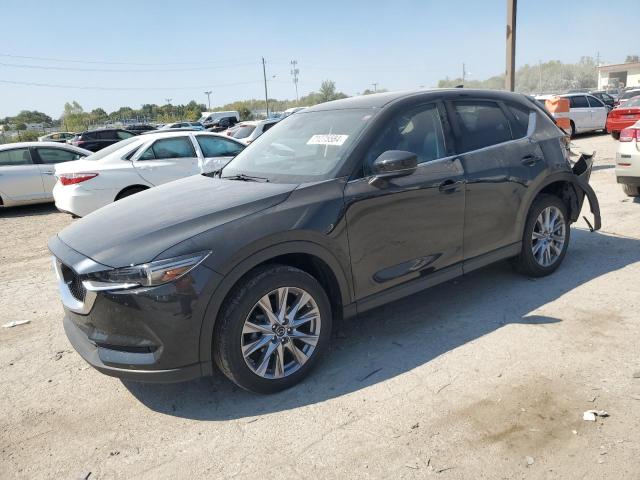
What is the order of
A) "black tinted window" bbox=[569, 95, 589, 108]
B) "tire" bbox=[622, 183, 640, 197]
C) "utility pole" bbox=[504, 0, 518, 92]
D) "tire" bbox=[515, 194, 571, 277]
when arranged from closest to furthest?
"tire" bbox=[515, 194, 571, 277]
"tire" bbox=[622, 183, 640, 197]
"utility pole" bbox=[504, 0, 518, 92]
"black tinted window" bbox=[569, 95, 589, 108]

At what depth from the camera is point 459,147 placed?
13.5 feet

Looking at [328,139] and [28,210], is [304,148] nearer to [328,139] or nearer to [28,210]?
[328,139]

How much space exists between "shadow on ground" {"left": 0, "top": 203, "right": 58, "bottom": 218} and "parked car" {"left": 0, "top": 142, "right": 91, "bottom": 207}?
0.24m

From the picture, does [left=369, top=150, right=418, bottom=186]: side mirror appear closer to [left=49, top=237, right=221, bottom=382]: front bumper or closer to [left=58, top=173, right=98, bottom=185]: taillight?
[left=49, top=237, right=221, bottom=382]: front bumper

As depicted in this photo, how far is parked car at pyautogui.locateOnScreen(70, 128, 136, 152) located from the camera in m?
19.1

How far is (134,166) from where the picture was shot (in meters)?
8.62

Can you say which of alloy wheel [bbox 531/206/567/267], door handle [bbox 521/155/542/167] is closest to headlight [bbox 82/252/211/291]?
door handle [bbox 521/155/542/167]

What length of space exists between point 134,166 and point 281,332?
6.44m

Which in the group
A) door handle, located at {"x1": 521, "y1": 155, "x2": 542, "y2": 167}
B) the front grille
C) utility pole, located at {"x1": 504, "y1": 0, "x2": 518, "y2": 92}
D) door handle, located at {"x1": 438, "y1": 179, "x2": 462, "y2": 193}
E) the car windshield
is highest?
utility pole, located at {"x1": 504, "y1": 0, "x2": 518, "y2": 92}

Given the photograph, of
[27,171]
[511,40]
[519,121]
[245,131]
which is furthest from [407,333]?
[245,131]

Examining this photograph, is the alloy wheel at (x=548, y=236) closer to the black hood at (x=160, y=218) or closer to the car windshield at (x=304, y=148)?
the car windshield at (x=304, y=148)

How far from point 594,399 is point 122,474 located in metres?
2.65

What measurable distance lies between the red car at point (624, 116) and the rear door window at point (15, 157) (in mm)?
16363

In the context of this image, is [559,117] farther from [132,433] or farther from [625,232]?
[132,433]
